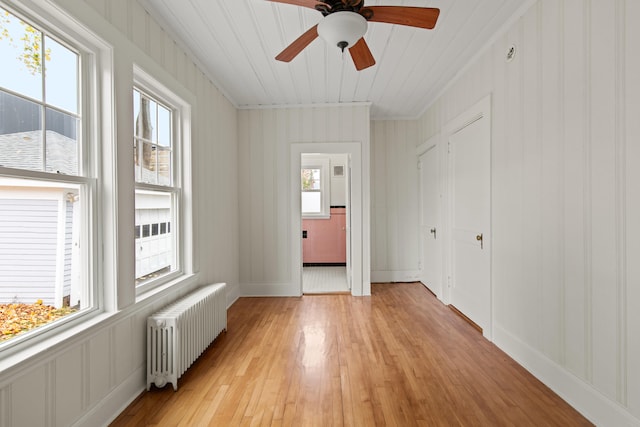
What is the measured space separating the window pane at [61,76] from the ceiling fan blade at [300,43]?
1.19 meters

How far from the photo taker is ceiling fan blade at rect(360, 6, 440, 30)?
161cm

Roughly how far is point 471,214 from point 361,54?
192 centimetres

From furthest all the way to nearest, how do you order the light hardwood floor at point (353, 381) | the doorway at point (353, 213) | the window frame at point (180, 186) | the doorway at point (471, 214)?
the doorway at point (353, 213) → the doorway at point (471, 214) → the window frame at point (180, 186) → the light hardwood floor at point (353, 381)

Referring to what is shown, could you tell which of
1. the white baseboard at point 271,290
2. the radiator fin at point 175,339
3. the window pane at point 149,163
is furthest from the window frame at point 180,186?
the white baseboard at point 271,290

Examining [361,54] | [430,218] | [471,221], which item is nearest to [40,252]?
[361,54]

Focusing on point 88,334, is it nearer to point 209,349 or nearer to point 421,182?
point 209,349

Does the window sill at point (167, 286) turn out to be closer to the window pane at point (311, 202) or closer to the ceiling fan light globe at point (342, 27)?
the ceiling fan light globe at point (342, 27)

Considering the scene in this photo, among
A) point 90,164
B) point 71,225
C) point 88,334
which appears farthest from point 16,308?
point 90,164

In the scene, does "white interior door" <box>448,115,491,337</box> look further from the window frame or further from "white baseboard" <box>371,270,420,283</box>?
the window frame

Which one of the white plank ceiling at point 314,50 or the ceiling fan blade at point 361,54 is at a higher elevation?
the white plank ceiling at point 314,50

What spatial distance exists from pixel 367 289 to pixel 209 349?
2.21m

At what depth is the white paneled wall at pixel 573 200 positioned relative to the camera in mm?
1439

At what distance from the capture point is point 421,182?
179 inches

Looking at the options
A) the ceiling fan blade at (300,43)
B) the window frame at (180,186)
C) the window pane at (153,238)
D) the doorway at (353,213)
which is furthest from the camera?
the doorway at (353,213)
